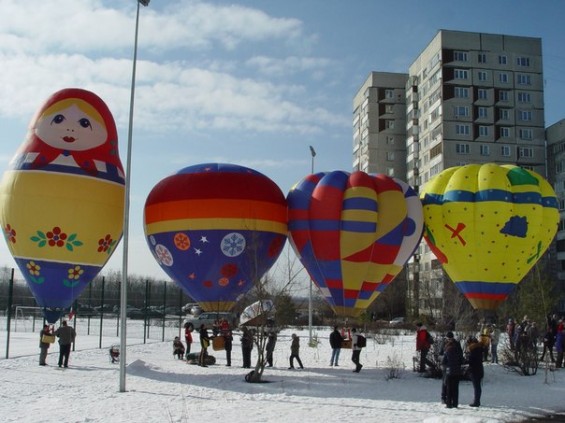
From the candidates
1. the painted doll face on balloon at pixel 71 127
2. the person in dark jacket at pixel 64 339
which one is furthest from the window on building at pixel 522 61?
the person in dark jacket at pixel 64 339

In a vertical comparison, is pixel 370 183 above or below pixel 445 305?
above

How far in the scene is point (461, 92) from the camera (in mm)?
70562

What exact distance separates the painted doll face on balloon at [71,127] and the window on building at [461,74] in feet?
176

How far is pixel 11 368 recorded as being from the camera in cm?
2058

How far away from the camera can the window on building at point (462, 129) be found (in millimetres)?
70438

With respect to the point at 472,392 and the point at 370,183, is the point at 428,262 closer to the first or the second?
the point at 370,183

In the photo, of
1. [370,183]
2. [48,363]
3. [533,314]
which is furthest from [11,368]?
[533,314]

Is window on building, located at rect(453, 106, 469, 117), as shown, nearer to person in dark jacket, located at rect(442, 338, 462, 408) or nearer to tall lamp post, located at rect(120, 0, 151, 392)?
tall lamp post, located at rect(120, 0, 151, 392)

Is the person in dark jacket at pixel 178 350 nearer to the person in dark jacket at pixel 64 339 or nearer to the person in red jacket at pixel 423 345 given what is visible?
the person in dark jacket at pixel 64 339

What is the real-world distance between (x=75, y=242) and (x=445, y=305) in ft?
87.7

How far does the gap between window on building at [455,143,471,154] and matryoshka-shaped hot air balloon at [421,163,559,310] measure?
4559cm

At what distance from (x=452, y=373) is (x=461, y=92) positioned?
198 ft

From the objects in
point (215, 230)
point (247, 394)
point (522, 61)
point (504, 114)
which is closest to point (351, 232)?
point (215, 230)

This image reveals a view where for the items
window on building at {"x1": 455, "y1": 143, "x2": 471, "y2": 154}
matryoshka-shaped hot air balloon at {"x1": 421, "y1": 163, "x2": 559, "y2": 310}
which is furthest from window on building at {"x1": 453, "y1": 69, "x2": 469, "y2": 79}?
matryoshka-shaped hot air balloon at {"x1": 421, "y1": 163, "x2": 559, "y2": 310}
